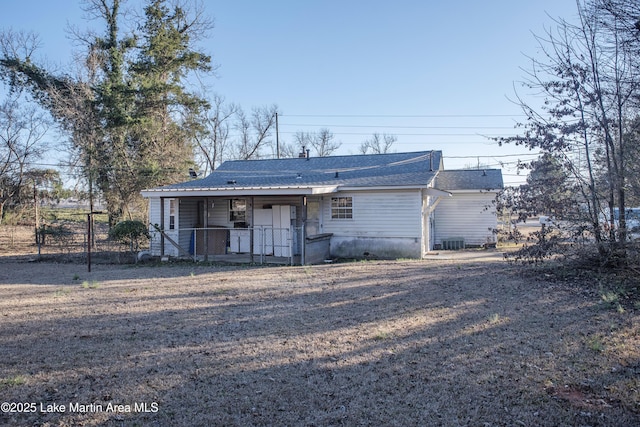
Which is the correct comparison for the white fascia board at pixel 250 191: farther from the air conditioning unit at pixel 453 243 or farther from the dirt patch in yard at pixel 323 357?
the air conditioning unit at pixel 453 243

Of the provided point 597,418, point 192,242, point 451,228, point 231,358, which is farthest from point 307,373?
point 451,228

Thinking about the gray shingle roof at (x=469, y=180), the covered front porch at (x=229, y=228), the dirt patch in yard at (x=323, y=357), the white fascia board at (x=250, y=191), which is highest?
the gray shingle roof at (x=469, y=180)

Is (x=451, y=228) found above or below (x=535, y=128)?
below

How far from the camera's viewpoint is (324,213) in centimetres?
1555

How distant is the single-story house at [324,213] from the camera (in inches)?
559

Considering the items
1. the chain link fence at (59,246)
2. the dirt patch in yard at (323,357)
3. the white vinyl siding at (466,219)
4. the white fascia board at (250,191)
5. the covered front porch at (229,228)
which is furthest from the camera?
the white vinyl siding at (466,219)

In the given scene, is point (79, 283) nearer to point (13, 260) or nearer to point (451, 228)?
point (13, 260)

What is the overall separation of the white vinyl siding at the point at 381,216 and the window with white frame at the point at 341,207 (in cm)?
12

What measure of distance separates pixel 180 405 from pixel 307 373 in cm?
130

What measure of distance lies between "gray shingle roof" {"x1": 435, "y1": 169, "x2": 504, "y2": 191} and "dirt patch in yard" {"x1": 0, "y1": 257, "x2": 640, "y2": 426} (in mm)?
10458

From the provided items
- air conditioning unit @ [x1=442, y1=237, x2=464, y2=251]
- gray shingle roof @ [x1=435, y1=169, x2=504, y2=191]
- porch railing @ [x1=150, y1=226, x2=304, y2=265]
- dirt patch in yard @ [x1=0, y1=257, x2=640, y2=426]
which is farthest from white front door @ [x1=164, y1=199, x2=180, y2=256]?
air conditioning unit @ [x1=442, y1=237, x2=464, y2=251]

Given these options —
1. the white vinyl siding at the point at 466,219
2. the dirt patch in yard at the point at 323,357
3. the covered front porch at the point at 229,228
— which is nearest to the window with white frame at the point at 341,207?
the covered front porch at the point at 229,228

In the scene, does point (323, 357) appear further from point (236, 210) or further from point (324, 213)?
point (236, 210)

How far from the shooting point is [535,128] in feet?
31.6
